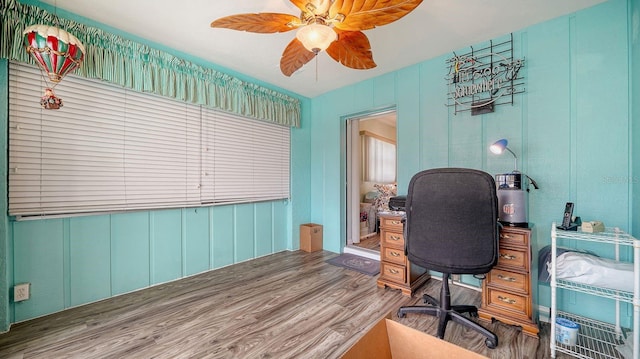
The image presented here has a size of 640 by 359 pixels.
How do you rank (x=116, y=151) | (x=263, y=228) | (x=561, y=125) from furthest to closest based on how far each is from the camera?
1. (x=263, y=228)
2. (x=116, y=151)
3. (x=561, y=125)

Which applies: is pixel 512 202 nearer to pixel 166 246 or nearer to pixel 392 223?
pixel 392 223

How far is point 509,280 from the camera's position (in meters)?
1.88

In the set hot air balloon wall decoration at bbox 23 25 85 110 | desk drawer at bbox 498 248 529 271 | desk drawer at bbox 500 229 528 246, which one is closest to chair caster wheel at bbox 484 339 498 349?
desk drawer at bbox 498 248 529 271

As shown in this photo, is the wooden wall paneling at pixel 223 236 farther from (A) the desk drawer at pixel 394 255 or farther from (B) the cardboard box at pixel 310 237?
(A) the desk drawer at pixel 394 255

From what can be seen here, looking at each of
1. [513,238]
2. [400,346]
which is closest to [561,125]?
[513,238]

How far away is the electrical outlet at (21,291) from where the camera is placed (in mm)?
1851

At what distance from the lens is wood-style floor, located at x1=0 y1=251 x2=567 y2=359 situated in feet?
5.27

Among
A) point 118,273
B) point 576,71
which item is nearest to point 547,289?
point 576,71

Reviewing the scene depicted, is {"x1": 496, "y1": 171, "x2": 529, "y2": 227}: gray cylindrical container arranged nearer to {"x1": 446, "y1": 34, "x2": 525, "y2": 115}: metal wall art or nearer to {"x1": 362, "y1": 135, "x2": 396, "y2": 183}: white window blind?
{"x1": 446, "y1": 34, "x2": 525, "y2": 115}: metal wall art

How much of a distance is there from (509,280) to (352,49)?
6.95 ft

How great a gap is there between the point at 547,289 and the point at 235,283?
2895mm

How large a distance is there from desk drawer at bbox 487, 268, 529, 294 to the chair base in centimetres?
28

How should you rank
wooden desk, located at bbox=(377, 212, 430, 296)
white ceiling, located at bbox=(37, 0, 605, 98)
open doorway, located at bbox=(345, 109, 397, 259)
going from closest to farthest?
white ceiling, located at bbox=(37, 0, 605, 98) → wooden desk, located at bbox=(377, 212, 430, 296) → open doorway, located at bbox=(345, 109, 397, 259)

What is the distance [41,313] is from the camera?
1973 mm
